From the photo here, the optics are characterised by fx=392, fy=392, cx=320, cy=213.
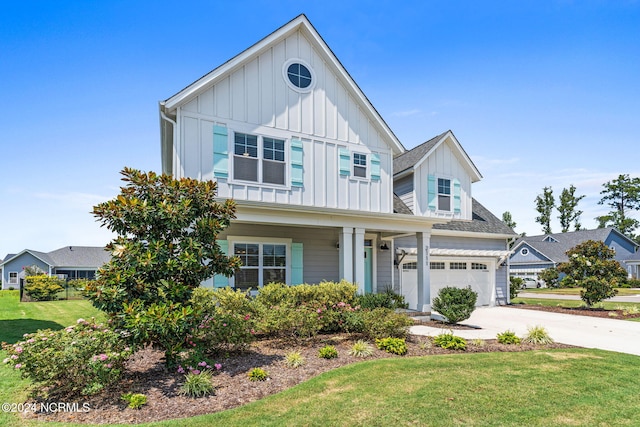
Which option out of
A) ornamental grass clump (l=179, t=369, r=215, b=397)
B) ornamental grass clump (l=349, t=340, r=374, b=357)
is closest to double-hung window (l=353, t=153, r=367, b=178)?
ornamental grass clump (l=349, t=340, r=374, b=357)

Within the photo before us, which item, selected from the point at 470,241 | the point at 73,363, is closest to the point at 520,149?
the point at 470,241

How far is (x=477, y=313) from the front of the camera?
15.8 m

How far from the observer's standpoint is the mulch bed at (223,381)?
16.2ft

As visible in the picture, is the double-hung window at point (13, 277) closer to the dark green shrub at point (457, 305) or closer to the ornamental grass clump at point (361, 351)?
the dark green shrub at point (457, 305)

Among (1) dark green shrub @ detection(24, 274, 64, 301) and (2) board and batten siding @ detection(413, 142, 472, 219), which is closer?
(2) board and batten siding @ detection(413, 142, 472, 219)

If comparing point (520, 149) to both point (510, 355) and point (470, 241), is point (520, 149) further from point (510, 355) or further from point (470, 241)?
point (510, 355)

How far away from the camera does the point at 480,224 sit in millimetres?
19000

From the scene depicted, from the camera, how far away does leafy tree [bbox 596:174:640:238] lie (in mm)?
61375

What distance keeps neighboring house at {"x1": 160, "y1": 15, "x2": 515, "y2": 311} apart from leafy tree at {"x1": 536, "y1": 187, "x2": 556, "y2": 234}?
176 ft

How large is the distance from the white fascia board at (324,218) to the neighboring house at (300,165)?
31 mm

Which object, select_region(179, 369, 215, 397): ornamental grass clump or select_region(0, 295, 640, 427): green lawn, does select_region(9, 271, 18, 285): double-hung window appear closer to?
select_region(0, 295, 640, 427): green lawn

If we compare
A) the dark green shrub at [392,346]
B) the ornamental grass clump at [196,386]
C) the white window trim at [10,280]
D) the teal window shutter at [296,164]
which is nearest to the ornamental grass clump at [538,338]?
the dark green shrub at [392,346]

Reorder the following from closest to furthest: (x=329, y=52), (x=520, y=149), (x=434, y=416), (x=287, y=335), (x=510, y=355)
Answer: (x=434, y=416) < (x=510, y=355) < (x=287, y=335) < (x=329, y=52) < (x=520, y=149)

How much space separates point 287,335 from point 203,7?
9598 mm
